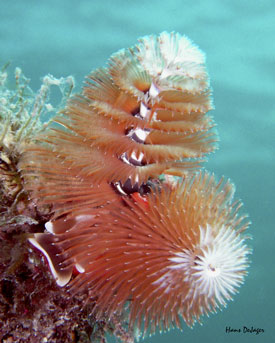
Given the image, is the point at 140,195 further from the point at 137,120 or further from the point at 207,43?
the point at 207,43

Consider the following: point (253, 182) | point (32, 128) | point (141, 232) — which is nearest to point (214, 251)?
point (141, 232)

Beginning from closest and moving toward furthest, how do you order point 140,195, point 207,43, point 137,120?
point 137,120, point 140,195, point 207,43

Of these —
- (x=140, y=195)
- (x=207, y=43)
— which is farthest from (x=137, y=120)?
(x=207, y=43)

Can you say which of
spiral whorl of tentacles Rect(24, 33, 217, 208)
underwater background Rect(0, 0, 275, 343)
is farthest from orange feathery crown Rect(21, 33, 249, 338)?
underwater background Rect(0, 0, 275, 343)

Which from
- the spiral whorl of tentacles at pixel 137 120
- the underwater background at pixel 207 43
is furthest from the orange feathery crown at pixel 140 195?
the underwater background at pixel 207 43

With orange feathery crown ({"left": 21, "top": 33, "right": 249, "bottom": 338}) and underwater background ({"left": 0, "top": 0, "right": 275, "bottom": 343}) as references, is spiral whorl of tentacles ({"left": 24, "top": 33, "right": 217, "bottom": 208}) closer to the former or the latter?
orange feathery crown ({"left": 21, "top": 33, "right": 249, "bottom": 338})

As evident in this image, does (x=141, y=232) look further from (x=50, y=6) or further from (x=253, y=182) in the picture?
(x=253, y=182)

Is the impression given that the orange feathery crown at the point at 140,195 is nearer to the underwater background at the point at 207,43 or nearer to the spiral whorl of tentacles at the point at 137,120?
the spiral whorl of tentacles at the point at 137,120
